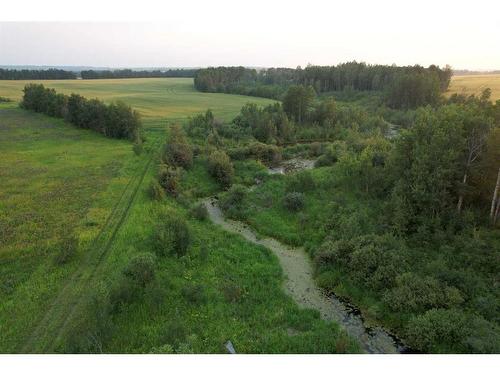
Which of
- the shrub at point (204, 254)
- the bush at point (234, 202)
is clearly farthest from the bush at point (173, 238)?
the bush at point (234, 202)

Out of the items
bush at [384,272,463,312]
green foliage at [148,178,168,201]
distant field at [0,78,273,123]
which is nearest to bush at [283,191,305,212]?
green foliage at [148,178,168,201]

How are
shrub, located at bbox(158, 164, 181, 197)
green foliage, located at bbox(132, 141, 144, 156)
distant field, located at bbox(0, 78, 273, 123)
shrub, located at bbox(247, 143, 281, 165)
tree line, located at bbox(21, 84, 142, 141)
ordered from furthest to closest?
distant field, located at bbox(0, 78, 273, 123)
tree line, located at bbox(21, 84, 142, 141)
shrub, located at bbox(247, 143, 281, 165)
green foliage, located at bbox(132, 141, 144, 156)
shrub, located at bbox(158, 164, 181, 197)

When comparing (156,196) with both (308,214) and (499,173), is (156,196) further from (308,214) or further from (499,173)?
(499,173)

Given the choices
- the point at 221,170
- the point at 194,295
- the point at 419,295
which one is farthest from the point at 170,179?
the point at 419,295

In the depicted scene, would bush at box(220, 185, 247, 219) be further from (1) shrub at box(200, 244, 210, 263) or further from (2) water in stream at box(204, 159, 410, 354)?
(1) shrub at box(200, 244, 210, 263)

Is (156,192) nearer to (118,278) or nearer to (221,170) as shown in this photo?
(221,170)

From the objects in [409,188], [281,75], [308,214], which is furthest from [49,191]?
[281,75]
